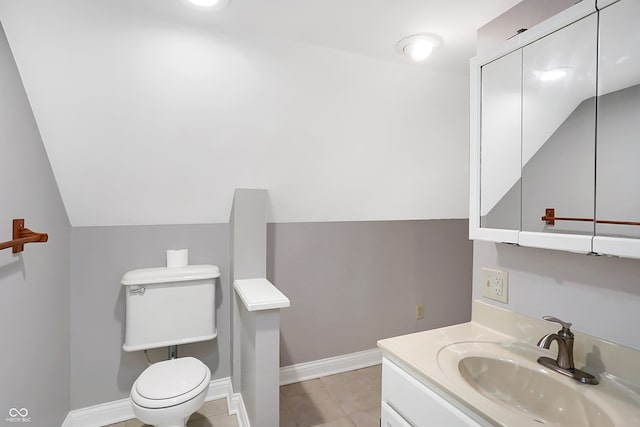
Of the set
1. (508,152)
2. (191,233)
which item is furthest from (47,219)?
(508,152)

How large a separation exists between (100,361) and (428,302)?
2578 mm

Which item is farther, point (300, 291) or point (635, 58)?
point (300, 291)

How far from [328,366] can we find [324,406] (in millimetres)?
424

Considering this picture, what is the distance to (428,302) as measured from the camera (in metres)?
2.97

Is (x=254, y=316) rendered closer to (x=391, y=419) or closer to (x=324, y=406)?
(x=391, y=419)

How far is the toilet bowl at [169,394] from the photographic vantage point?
1490 mm

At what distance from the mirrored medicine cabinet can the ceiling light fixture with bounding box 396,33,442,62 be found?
1.20 feet

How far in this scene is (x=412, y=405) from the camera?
1.04 metres

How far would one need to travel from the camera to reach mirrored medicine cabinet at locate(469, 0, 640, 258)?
924 mm

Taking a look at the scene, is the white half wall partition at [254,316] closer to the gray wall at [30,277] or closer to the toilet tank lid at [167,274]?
the toilet tank lid at [167,274]

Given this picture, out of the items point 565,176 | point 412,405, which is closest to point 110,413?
point 412,405

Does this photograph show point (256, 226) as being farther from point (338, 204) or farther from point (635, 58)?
point (635, 58)

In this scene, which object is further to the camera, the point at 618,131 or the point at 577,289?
the point at 577,289

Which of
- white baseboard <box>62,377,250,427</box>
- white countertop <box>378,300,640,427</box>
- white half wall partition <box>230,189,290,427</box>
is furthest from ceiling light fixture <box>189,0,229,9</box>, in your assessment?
white baseboard <box>62,377,250,427</box>
